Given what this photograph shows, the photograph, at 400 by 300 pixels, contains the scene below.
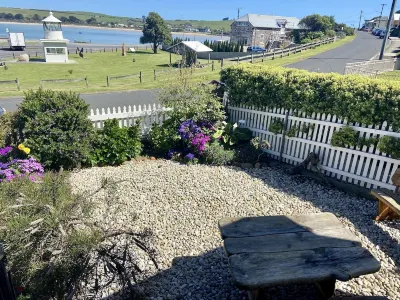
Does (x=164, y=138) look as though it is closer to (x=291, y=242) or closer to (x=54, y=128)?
(x=54, y=128)

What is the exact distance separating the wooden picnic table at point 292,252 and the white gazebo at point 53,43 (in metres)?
32.5

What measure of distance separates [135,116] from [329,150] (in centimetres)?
456

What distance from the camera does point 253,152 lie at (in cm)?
711

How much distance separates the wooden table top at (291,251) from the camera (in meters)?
2.42

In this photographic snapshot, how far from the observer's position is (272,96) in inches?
277

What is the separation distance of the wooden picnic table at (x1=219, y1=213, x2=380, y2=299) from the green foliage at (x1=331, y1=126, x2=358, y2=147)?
3.04 metres

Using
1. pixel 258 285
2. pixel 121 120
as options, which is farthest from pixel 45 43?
pixel 258 285

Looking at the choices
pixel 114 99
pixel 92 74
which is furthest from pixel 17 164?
pixel 92 74

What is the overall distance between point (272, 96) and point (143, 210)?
409 centimetres

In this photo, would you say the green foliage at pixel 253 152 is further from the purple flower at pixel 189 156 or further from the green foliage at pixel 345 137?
the green foliage at pixel 345 137

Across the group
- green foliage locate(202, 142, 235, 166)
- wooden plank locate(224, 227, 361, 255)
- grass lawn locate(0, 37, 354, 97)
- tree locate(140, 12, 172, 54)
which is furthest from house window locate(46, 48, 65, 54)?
wooden plank locate(224, 227, 361, 255)

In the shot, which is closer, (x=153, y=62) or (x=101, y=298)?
(x=101, y=298)

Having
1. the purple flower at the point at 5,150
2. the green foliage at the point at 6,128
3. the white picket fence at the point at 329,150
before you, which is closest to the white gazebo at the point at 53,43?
the green foliage at the point at 6,128

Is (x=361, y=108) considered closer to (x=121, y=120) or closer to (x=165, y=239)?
(x=165, y=239)
